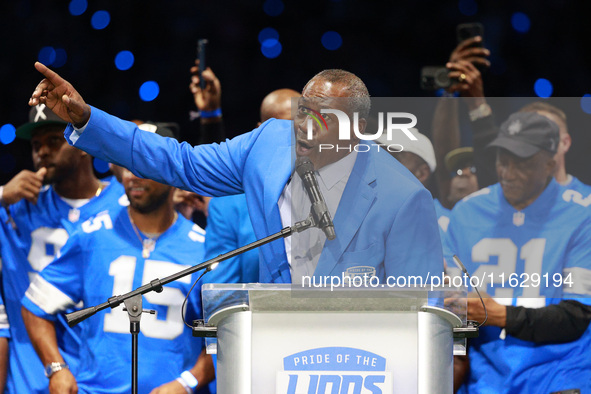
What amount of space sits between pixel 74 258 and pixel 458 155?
77.3 inches

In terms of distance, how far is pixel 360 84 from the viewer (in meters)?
3.11

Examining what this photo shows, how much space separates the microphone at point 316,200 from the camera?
8.60 ft

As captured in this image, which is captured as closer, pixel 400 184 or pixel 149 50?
pixel 400 184

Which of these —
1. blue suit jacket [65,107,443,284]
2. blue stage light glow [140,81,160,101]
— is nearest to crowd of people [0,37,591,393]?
blue suit jacket [65,107,443,284]

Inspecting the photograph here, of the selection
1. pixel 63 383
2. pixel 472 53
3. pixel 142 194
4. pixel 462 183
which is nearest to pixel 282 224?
pixel 462 183

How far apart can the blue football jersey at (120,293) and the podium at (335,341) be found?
185cm

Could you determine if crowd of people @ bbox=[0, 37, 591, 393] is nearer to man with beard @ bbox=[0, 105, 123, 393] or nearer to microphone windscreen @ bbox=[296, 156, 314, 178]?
man with beard @ bbox=[0, 105, 123, 393]

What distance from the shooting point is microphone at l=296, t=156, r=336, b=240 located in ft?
8.60

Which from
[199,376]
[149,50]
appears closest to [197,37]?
[149,50]

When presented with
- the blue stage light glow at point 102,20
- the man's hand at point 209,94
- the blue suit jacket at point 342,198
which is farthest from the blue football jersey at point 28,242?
the blue suit jacket at point 342,198

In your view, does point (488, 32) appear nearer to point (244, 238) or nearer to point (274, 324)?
point (244, 238)

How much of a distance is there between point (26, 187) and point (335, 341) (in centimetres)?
281

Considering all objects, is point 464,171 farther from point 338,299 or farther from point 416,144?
point 338,299

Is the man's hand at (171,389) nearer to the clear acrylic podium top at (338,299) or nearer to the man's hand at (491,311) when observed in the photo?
the man's hand at (491,311)
